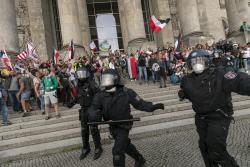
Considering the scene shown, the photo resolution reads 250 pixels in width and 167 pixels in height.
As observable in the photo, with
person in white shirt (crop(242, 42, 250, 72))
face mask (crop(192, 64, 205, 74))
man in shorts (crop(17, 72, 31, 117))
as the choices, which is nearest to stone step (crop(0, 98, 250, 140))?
man in shorts (crop(17, 72, 31, 117))

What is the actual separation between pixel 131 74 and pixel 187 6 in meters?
6.75

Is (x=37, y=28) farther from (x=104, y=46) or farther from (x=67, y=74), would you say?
(x=67, y=74)

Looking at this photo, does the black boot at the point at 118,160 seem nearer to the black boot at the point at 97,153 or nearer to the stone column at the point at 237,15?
the black boot at the point at 97,153

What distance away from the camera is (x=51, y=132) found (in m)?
10.1

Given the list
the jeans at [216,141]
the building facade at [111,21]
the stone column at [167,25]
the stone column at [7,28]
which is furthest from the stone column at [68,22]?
the jeans at [216,141]

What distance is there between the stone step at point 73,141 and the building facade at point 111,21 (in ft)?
27.9

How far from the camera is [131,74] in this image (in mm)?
17016

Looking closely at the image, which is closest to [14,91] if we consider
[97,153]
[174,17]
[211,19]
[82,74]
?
[82,74]

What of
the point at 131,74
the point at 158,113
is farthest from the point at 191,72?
the point at 131,74

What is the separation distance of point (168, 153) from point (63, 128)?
13.0 ft

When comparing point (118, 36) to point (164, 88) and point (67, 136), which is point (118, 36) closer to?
point (164, 88)

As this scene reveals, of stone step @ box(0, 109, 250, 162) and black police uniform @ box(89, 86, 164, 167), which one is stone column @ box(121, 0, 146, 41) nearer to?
stone step @ box(0, 109, 250, 162)

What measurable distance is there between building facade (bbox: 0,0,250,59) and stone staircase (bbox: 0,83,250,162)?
681cm

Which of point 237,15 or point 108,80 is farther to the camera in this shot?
point 237,15
